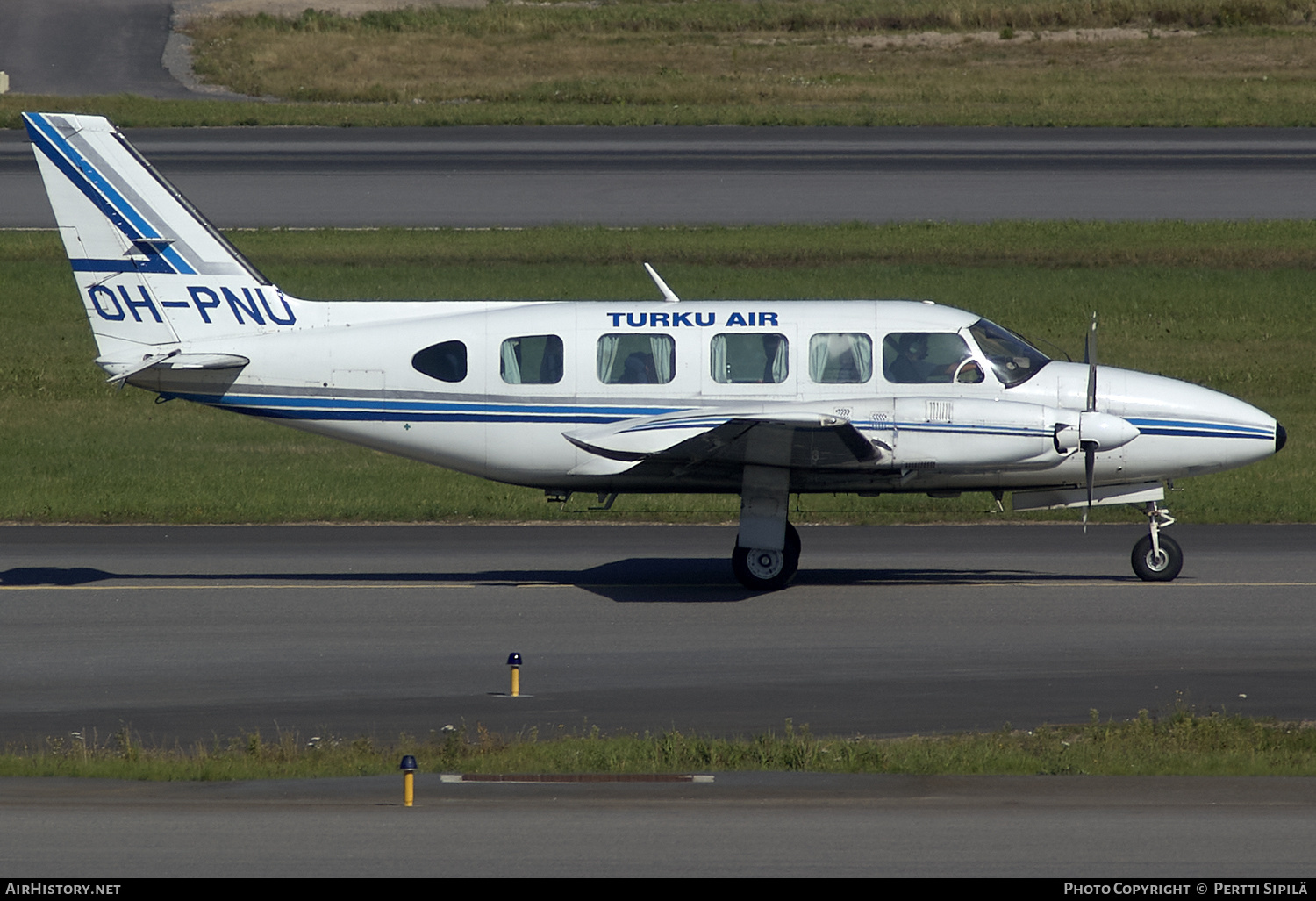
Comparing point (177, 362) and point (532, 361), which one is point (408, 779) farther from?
point (177, 362)

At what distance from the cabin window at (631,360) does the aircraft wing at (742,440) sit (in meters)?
0.45

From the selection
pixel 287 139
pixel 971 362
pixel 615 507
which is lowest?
pixel 615 507

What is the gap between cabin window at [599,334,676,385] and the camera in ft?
51.8

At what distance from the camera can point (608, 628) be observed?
1462 centimetres

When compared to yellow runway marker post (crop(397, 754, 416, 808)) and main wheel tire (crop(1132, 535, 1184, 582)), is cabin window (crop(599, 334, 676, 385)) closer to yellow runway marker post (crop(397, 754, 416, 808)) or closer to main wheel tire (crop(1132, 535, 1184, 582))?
main wheel tire (crop(1132, 535, 1184, 582))

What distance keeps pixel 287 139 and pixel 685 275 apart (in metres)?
18.7

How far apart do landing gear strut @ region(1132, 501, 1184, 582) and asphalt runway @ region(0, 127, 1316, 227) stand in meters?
20.2

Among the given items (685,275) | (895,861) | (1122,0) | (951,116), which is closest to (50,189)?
(895,861)

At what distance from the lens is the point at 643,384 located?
15.8m

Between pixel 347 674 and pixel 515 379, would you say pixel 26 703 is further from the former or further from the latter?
pixel 515 379

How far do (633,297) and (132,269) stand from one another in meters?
14.6

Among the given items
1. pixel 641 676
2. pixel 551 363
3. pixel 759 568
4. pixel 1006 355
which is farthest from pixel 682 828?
pixel 1006 355

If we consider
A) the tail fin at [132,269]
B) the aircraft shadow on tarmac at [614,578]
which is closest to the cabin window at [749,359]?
the aircraft shadow on tarmac at [614,578]

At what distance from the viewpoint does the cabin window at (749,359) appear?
15648 mm
